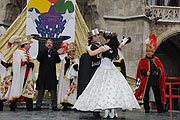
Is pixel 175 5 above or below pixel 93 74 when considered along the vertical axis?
above

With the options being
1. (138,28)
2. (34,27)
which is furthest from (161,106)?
(138,28)

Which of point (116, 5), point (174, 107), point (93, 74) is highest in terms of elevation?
point (116, 5)

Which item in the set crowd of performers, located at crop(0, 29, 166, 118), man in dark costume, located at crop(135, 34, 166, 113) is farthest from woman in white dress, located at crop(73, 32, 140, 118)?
man in dark costume, located at crop(135, 34, 166, 113)

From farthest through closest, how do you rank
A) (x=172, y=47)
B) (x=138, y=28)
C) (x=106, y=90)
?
(x=172, y=47) < (x=138, y=28) < (x=106, y=90)

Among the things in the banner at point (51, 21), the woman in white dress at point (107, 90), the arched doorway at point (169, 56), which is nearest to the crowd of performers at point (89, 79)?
the woman in white dress at point (107, 90)

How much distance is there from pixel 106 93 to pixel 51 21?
7585 mm

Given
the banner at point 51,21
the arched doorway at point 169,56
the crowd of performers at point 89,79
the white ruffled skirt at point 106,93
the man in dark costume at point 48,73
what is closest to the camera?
the white ruffled skirt at point 106,93

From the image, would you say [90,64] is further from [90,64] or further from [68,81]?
[68,81]

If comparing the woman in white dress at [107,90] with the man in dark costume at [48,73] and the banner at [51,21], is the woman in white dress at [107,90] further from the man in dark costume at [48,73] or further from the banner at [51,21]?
the banner at [51,21]

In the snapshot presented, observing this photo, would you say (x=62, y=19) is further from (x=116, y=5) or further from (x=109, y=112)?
(x=109, y=112)

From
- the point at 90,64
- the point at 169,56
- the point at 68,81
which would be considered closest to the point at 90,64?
the point at 90,64

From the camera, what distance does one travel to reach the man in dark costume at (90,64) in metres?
6.12

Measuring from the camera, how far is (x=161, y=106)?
8008 millimetres

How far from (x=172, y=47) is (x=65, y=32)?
10.0 m
